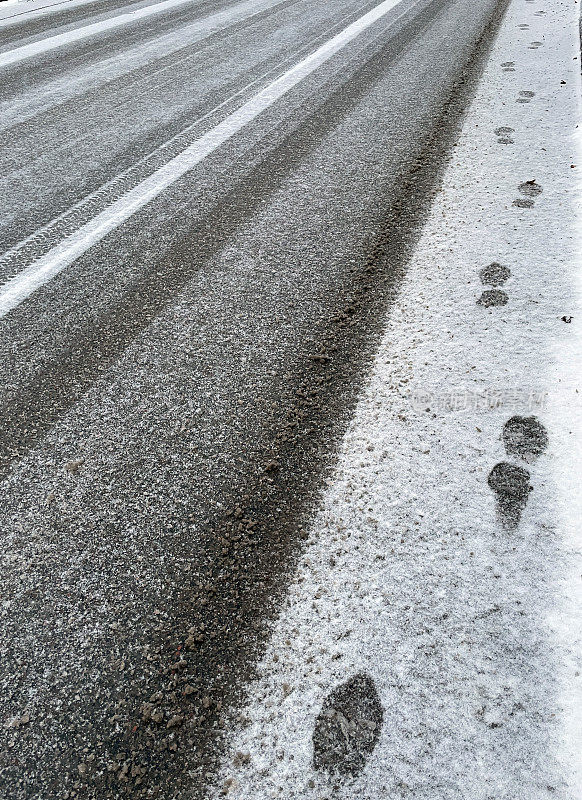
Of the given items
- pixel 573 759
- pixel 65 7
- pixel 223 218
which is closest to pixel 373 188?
pixel 223 218

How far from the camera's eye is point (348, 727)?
1.37 metres

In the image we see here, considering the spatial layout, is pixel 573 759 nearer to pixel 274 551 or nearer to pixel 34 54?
pixel 274 551

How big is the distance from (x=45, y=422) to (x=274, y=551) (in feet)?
3.48

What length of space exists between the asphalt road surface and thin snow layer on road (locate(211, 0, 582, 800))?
126mm

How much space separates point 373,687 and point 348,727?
11 cm

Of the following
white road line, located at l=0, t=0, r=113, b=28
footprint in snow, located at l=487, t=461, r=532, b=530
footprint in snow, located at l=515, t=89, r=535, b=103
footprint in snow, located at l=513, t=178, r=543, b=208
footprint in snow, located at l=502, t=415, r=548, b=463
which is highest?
white road line, located at l=0, t=0, r=113, b=28

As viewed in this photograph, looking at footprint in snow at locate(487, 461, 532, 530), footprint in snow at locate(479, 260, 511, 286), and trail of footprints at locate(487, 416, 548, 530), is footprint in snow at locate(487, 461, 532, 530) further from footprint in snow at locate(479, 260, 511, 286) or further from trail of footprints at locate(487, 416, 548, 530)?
footprint in snow at locate(479, 260, 511, 286)

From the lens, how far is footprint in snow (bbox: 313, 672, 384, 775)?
52.1 inches

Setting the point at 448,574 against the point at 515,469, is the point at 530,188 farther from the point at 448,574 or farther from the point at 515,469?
the point at 448,574

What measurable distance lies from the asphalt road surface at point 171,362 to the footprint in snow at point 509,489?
21.9 inches

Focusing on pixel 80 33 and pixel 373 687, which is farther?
pixel 80 33

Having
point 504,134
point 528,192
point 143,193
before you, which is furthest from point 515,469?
point 504,134

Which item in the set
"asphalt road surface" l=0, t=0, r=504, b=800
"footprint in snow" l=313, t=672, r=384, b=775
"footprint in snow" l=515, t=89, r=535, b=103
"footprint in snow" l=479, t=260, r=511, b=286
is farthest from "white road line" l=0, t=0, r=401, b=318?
"footprint in snow" l=313, t=672, r=384, b=775

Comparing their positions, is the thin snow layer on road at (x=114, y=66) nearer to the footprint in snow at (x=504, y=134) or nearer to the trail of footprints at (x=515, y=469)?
the footprint in snow at (x=504, y=134)
